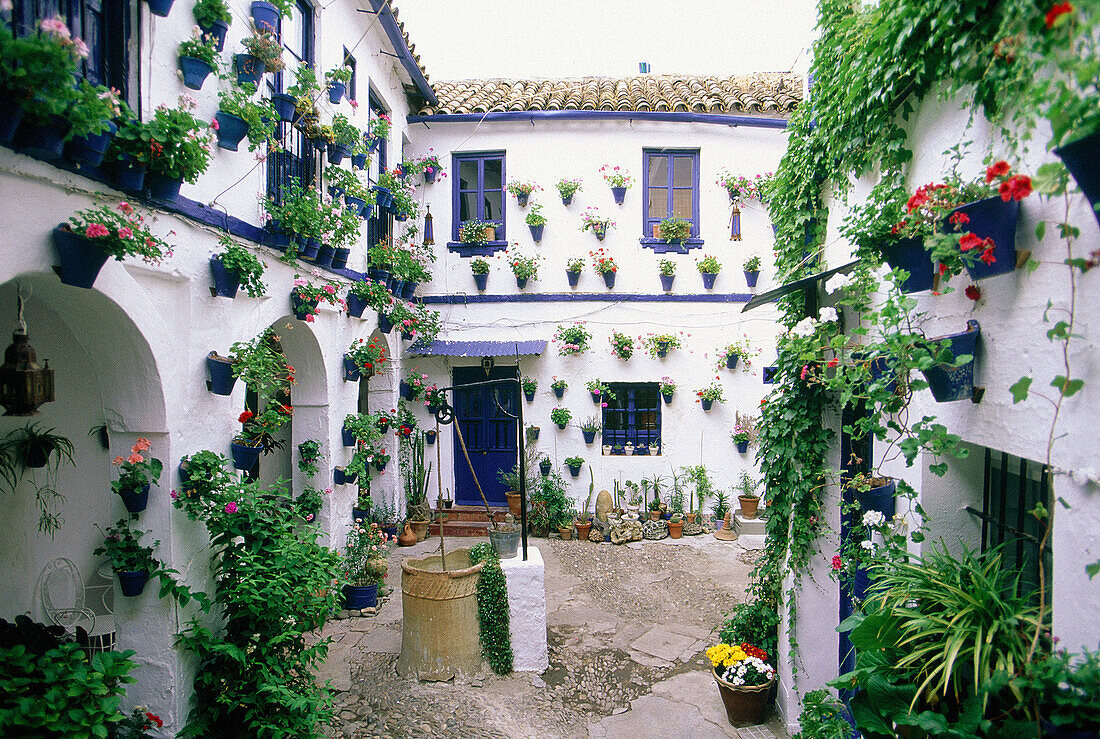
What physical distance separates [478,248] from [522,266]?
35.3 inches

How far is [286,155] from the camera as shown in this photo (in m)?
5.83

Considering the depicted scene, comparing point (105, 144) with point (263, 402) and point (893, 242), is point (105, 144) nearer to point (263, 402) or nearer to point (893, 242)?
point (893, 242)

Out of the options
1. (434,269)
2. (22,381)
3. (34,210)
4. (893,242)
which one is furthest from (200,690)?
(434,269)

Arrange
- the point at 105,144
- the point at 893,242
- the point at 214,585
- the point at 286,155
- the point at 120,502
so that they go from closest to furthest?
1. the point at 893,242
2. the point at 105,144
3. the point at 120,502
4. the point at 214,585
5. the point at 286,155

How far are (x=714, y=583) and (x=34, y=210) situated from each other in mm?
7664

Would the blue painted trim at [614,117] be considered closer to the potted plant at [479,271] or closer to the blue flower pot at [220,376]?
the potted plant at [479,271]

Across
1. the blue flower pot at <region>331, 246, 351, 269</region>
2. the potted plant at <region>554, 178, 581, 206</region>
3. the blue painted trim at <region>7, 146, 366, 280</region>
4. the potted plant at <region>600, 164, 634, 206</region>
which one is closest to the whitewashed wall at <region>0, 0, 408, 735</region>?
the blue painted trim at <region>7, 146, 366, 280</region>

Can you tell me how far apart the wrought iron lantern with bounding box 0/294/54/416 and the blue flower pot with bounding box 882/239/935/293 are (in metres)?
4.39

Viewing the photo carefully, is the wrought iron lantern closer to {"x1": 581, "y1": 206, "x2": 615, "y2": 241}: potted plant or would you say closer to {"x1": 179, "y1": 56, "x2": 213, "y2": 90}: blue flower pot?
{"x1": 179, "y1": 56, "x2": 213, "y2": 90}: blue flower pot

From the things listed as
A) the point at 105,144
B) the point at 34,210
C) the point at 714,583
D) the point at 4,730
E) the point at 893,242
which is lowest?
the point at 714,583

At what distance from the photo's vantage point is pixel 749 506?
9.96 m

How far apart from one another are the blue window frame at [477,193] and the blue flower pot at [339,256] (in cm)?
372

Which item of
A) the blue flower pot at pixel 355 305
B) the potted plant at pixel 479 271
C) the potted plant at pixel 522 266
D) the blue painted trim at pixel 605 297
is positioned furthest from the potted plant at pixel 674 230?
the blue flower pot at pixel 355 305

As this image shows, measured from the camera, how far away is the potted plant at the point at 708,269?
997 centimetres
